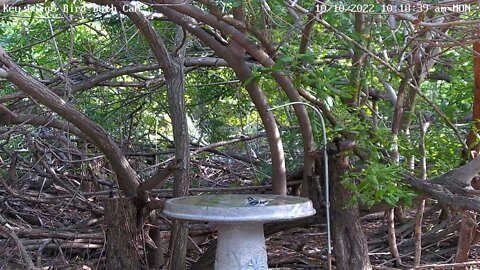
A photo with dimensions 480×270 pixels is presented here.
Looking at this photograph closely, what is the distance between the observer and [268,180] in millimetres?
6383

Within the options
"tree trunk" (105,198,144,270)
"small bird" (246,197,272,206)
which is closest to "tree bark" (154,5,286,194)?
"small bird" (246,197,272,206)

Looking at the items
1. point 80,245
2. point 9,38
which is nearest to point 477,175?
point 80,245

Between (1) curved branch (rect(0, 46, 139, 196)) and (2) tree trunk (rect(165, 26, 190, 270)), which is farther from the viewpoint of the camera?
(2) tree trunk (rect(165, 26, 190, 270))

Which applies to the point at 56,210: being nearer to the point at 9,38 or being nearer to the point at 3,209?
the point at 3,209

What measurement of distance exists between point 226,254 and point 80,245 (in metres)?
1.75

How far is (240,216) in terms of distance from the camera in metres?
3.60

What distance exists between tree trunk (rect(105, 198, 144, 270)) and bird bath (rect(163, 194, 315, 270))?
2.71 feet

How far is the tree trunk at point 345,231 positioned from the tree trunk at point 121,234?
1429mm

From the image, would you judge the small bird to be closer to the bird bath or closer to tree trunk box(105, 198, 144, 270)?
the bird bath

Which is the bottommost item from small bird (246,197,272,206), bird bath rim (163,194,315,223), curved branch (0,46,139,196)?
bird bath rim (163,194,315,223)

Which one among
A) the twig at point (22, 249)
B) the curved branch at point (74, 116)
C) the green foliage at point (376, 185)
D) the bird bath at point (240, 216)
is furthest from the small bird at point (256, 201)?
the twig at point (22, 249)

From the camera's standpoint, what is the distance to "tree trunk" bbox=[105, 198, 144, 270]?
15.8 ft

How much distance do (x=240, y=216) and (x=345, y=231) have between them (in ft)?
3.53

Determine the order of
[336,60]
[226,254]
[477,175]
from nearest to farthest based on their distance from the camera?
1. [226,254]
2. [477,175]
3. [336,60]
